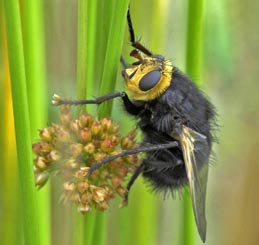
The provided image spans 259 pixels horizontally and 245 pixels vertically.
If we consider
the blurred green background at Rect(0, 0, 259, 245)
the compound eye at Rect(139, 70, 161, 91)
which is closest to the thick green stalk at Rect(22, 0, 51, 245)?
the blurred green background at Rect(0, 0, 259, 245)

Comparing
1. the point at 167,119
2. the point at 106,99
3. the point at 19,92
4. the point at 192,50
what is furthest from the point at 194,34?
the point at 19,92

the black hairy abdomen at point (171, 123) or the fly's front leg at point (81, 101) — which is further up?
the fly's front leg at point (81, 101)

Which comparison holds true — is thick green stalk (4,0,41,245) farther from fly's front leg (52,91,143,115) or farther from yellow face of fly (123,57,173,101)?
yellow face of fly (123,57,173,101)

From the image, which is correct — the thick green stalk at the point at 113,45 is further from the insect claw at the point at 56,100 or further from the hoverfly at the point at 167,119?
the hoverfly at the point at 167,119

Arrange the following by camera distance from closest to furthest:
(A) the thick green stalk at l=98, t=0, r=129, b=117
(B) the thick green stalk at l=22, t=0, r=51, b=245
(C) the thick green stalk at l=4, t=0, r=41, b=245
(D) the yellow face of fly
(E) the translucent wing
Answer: (C) the thick green stalk at l=4, t=0, r=41, b=245
(A) the thick green stalk at l=98, t=0, r=129, b=117
(B) the thick green stalk at l=22, t=0, r=51, b=245
(E) the translucent wing
(D) the yellow face of fly

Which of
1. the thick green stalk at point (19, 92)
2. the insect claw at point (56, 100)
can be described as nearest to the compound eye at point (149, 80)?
the insect claw at point (56, 100)

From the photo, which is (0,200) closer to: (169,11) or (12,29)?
(12,29)
